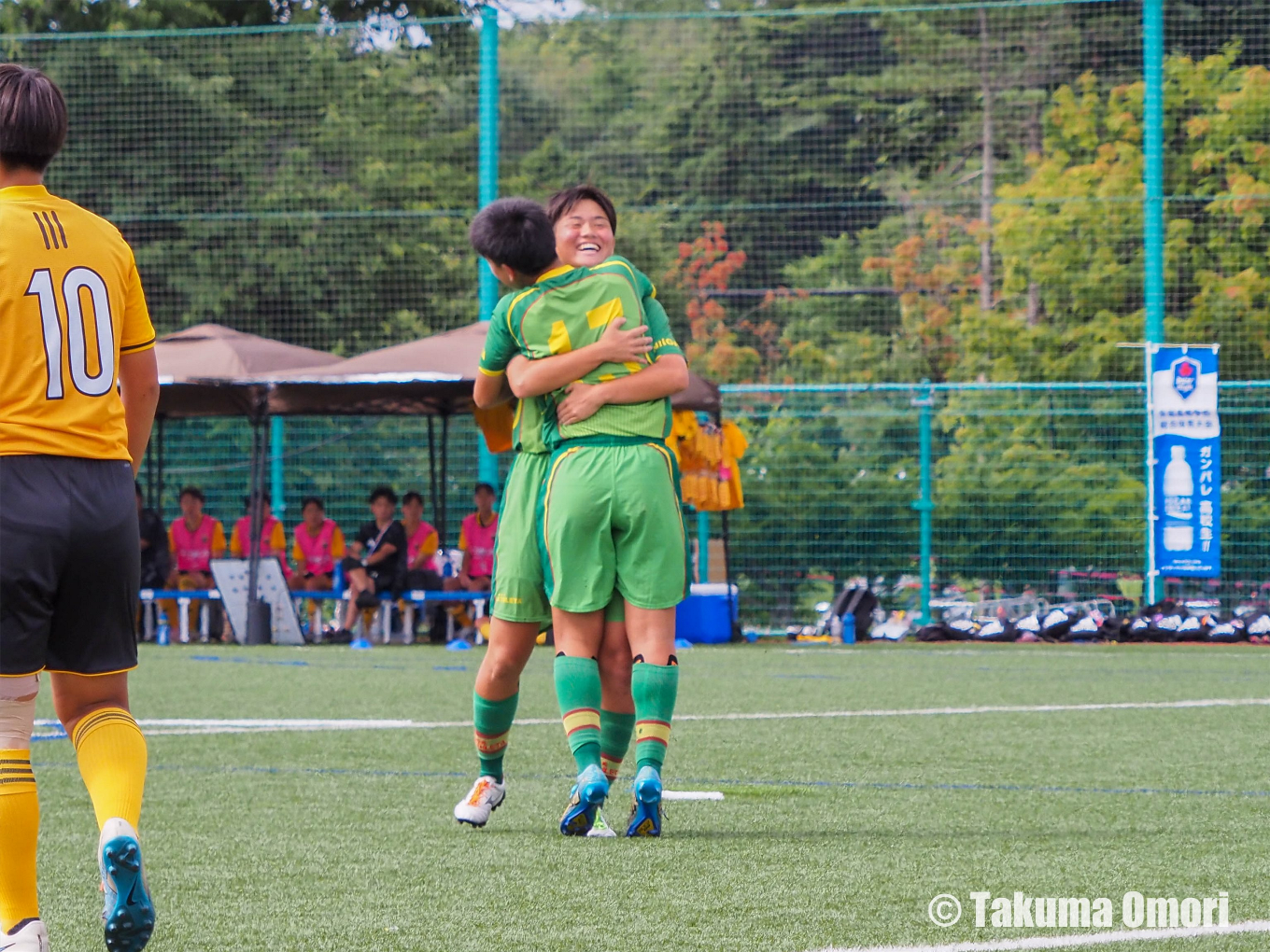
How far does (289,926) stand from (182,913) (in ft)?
0.92

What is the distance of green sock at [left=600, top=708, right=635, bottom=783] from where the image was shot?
16.0ft

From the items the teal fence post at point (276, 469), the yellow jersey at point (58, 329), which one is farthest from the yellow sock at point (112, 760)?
the teal fence post at point (276, 469)

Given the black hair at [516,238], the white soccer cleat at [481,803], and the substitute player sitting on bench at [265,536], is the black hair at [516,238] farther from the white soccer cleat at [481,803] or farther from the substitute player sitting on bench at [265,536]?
the substitute player sitting on bench at [265,536]

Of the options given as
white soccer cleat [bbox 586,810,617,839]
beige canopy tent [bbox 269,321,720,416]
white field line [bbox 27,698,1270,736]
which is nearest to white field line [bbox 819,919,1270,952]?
white soccer cleat [bbox 586,810,617,839]

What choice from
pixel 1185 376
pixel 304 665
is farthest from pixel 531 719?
pixel 1185 376

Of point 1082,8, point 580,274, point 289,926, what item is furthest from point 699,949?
point 1082,8

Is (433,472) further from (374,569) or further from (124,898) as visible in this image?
(124,898)

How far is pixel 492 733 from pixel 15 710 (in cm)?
184

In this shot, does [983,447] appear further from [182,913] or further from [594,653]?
[182,913]

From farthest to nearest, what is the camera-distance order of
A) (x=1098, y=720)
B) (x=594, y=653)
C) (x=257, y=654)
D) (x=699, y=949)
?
(x=257, y=654) < (x=1098, y=720) < (x=594, y=653) < (x=699, y=949)

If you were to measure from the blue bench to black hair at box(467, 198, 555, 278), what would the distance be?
9.45 metres

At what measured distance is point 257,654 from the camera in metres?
12.9

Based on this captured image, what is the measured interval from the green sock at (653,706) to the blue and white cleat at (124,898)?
1833 mm

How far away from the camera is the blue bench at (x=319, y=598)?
14.4m
